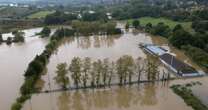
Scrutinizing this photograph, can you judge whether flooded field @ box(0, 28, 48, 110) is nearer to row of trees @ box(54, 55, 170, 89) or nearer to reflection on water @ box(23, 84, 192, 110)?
reflection on water @ box(23, 84, 192, 110)

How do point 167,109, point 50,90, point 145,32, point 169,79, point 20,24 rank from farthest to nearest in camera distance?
point 20,24 → point 145,32 → point 169,79 → point 50,90 → point 167,109

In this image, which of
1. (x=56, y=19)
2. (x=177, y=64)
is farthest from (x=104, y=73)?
(x=56, y=19)

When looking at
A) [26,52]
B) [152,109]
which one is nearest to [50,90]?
[152,109]

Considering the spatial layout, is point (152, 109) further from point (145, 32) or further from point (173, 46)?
point (145, 32)

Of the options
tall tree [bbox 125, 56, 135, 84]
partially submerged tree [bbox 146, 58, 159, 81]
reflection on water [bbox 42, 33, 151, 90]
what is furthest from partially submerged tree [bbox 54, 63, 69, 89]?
partially submerged tree [bbox 146, 58, 159, 81]

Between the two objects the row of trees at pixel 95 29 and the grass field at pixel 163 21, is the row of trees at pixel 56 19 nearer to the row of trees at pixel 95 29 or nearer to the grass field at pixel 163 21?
the row of trees at pixel 95 29

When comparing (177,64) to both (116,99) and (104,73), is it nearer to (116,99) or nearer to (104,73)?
(104,73)

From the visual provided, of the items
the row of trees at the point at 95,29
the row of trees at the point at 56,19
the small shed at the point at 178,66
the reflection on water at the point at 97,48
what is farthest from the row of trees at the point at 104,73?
the row of trees at the point at 56,19
